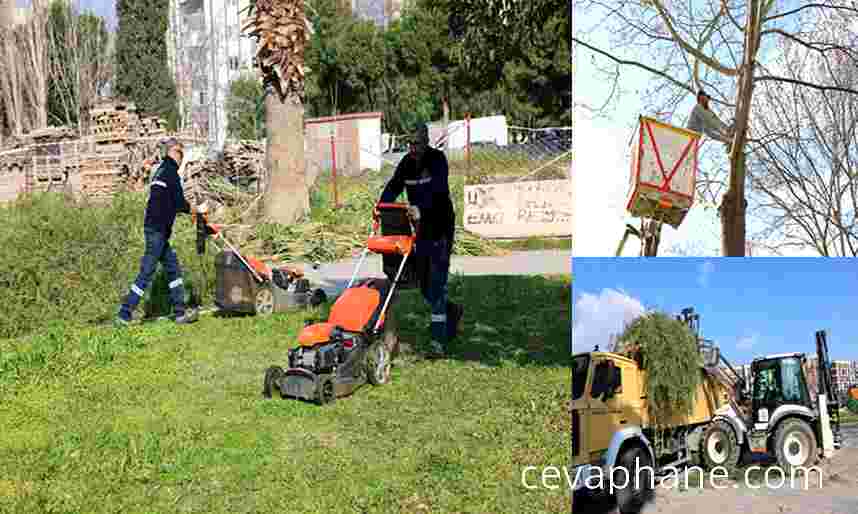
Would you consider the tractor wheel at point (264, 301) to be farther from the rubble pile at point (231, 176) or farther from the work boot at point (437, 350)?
the work boot at point (437, 350)

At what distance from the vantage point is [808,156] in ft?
8.75

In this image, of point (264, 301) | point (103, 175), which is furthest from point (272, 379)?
point (103, 175)

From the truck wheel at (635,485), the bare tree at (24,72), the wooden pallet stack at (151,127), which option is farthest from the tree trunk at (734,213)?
the bare tree at (24,72)

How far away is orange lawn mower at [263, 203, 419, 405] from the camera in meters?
4.13

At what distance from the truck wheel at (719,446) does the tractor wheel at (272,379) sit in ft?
6.82

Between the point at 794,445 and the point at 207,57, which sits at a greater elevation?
the point at 207,57

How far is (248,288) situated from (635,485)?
318 centimetres

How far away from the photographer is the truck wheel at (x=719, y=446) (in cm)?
280

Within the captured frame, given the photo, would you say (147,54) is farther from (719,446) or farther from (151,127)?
(719,446)

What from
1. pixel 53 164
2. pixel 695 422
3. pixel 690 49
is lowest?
pixel 695 422

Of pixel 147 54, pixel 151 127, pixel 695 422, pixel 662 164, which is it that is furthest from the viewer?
pixel 151 127

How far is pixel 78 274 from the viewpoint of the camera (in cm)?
537

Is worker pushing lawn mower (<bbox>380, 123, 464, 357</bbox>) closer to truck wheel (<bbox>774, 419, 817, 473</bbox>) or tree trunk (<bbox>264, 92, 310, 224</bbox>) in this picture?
tree trunk (<bbox>264, 92, 310, 224</bbox>)

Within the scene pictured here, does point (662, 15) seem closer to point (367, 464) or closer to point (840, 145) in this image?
point (840, 145)
